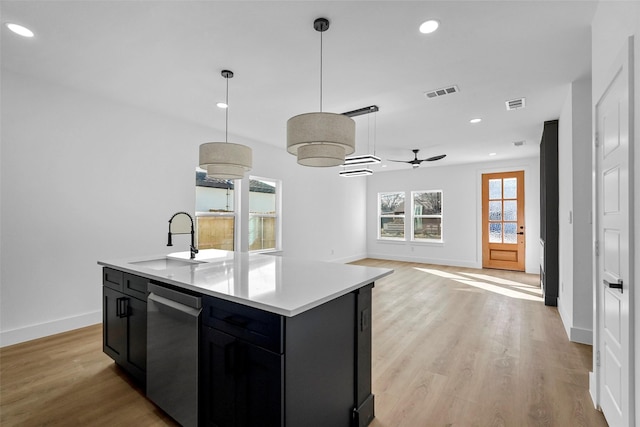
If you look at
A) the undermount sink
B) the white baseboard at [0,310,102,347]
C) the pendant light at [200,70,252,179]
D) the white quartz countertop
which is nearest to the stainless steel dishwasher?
the white quartz countertop

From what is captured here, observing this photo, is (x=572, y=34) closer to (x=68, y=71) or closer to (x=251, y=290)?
(x=251, y=290)

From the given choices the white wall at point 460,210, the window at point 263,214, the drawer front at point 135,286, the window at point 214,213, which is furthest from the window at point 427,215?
the drawer front at point 135,286

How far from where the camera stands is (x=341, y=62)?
274 centimetres

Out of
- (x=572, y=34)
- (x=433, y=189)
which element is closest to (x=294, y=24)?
(x=572, y=34)

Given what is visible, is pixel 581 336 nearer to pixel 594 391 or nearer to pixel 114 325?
pixel 594 391

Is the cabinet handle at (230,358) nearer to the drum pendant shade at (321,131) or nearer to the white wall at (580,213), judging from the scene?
the drum pendant shade at (321,131)

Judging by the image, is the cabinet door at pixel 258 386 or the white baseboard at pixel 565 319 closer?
the cabinet door at pixel 258 386

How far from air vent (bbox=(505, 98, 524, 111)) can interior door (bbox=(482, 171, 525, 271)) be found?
12.8ft

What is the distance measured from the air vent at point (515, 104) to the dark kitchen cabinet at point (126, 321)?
4277 mm

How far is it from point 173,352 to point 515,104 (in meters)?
4.37

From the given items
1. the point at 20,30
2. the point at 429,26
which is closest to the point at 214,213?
the point at 20,30

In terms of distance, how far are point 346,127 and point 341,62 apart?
1149mm

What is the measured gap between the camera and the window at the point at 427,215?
8.13 metres

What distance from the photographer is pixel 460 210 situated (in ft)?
25.2
